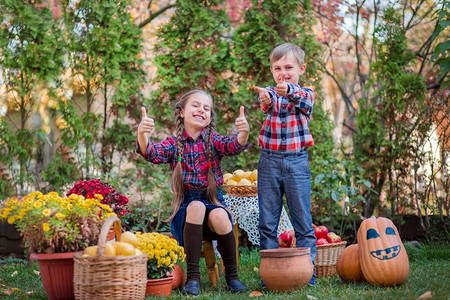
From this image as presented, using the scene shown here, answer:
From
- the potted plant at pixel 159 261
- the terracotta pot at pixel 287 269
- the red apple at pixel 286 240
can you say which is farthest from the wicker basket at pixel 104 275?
the red apple at pixel 286 240

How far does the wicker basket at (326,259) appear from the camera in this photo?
388 cm

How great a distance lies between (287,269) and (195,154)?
109 cm

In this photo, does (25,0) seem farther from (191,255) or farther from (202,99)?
(191,255)

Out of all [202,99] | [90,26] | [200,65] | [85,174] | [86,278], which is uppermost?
[90,26]

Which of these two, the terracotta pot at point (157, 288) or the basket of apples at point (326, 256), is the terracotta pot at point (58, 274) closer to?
the terracotta pot at point (157, 288)

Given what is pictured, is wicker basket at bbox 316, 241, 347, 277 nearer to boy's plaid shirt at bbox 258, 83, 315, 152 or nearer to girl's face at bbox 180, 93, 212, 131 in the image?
boy's plaid shirt at bbox 258, 83, 315, 152

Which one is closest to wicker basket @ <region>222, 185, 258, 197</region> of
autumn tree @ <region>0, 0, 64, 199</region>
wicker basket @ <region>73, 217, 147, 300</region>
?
wicker basket @ <region>73, 217, 147, 300</region>

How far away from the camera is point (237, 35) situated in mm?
5637

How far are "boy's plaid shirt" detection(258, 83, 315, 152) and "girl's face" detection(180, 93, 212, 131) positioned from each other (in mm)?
461

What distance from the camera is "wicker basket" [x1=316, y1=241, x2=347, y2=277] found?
12.7 ft

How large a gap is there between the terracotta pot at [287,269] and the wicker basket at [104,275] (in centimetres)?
86

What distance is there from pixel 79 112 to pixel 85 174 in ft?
2.20

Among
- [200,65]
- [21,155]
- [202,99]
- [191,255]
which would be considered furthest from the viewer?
[200,65]

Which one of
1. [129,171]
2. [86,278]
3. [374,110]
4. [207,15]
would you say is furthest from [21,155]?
[374,110]
